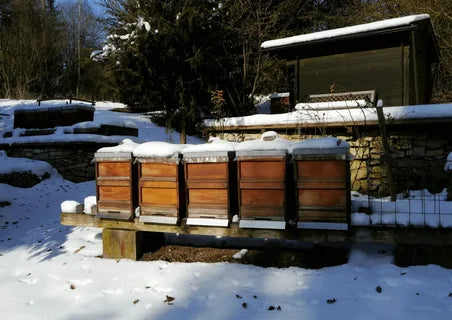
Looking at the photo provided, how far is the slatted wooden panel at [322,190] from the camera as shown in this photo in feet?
11.8

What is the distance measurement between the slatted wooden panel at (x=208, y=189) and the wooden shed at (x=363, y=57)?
6233 mm

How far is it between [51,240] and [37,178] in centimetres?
507

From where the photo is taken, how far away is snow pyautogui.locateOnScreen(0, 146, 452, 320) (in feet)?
10.3

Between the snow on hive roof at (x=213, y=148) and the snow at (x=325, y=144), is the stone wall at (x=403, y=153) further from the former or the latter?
the snow on hive roof at (x=213, y=148)

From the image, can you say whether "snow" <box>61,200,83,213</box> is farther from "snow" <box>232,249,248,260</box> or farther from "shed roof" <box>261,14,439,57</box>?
"shed roof" <box>261,14,439,57</box>

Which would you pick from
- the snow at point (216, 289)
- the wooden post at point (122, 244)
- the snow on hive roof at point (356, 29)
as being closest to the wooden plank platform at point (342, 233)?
the wooden post at point (122, 244)

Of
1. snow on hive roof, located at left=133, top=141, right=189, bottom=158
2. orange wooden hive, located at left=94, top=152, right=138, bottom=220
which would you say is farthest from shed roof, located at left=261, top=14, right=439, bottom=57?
orange wooden hive, located at left=94, top=152, right=138, bottom=220

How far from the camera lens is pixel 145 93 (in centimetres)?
996

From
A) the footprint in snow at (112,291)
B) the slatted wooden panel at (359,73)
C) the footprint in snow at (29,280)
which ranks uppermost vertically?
the slatted wooden panel at (359,73)

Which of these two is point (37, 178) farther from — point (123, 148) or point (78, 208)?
point (123, 148)

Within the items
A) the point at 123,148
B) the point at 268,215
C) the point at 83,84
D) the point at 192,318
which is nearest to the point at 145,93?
the point at 123,148

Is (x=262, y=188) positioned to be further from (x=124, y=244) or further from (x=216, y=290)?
(x=124, y=244)

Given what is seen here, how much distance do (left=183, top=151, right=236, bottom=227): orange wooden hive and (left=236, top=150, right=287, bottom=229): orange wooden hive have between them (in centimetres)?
16

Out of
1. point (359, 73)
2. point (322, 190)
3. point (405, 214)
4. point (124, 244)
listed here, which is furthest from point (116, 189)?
point (359, 73)
